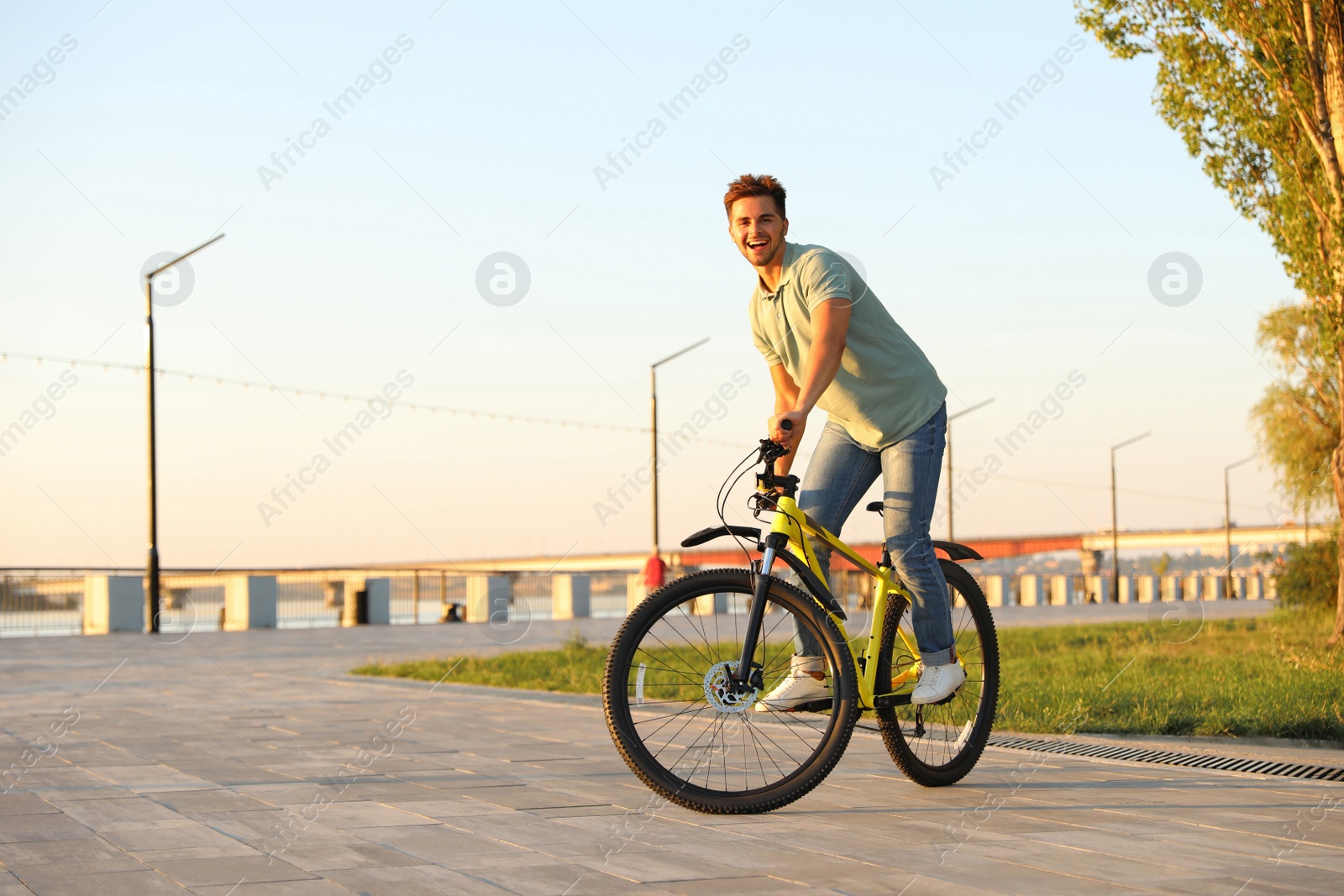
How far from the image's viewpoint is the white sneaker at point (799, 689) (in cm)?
459

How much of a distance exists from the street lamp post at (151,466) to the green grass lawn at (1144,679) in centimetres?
1097

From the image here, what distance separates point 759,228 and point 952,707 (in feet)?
6.81

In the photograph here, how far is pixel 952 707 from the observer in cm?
541

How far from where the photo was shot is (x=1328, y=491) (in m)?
29.1

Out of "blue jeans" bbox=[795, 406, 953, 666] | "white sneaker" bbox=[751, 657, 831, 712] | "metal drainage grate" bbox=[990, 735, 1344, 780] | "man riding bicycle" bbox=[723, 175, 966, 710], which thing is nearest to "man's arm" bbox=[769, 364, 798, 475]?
"man riding bicycle" bbox=[723, 175, 966, 710]

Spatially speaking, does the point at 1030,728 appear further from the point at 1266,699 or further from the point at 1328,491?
the point at 1328,491

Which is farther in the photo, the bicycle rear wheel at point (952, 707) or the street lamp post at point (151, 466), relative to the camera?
the street lamp post at point (151, 466)

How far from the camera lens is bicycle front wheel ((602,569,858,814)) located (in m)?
4.36

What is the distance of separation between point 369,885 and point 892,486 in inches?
98.1

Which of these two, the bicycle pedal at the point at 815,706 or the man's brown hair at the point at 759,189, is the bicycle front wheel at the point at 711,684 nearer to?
the bicycle pedal at the point at 815,706

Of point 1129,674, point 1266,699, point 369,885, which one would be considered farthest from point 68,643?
point 369,885

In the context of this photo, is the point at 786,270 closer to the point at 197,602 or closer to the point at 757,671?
the point at 757,671

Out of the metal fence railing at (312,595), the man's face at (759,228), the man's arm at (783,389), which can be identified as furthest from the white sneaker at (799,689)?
the metal fence railing at (312,595)

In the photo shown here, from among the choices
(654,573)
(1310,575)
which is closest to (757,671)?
(1310,575)
